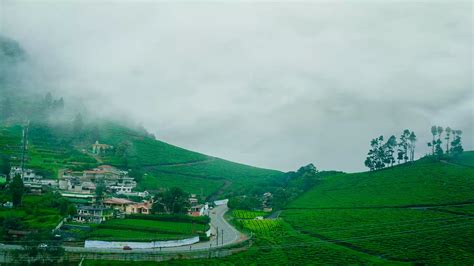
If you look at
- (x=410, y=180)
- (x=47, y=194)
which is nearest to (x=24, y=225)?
(x=47, y=194)

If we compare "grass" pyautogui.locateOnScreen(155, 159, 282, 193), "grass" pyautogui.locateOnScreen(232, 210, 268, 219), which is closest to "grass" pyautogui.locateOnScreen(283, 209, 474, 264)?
"grass" pyautogui.locateOnScreen(232, 210, 268, 219)

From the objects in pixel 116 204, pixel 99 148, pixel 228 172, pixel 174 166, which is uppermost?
pixel 99 148

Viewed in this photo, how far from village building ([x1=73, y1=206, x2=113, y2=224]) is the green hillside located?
96.5 feet

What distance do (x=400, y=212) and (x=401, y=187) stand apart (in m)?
18.2

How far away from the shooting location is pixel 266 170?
17350 cm

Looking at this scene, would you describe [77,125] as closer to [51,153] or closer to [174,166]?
[51,153]

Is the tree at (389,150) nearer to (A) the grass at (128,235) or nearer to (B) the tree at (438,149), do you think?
(B) the tree at (438,149)

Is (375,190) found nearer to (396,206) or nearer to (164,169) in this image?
(396,206)

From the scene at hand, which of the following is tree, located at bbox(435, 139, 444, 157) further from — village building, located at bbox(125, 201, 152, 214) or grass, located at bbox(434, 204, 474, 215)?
village building, located at bbox(125, 201, 152, 214)

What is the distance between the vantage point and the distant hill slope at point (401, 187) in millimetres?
86562

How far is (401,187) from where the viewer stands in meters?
96.1

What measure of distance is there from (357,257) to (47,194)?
4955cm

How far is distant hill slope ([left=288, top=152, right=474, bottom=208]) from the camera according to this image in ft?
284

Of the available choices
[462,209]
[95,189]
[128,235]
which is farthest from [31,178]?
[462,209]
